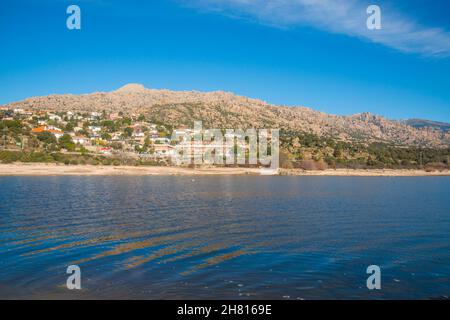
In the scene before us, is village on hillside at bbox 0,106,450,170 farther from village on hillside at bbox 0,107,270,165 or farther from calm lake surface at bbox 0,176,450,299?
calm lake surface at bbox 0,176,450,299

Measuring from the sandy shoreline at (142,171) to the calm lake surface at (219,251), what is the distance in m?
41.8

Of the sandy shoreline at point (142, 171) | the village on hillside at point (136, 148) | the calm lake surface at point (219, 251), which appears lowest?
the calm lake surface at point (219, 251)

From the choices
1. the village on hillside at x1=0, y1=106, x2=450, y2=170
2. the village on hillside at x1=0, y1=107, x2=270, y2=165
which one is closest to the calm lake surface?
the village on hillside at x1=0, y1=107, x2=270, y2=165

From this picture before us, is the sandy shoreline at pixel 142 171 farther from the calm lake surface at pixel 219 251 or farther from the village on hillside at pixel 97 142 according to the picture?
the calm lake surface at pixel 219 251

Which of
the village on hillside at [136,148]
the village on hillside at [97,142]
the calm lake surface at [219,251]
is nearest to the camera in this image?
the calm lake surface at [219,251]

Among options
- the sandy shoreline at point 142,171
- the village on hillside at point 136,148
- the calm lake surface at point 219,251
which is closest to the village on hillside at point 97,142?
the village on hillside at point 136,148

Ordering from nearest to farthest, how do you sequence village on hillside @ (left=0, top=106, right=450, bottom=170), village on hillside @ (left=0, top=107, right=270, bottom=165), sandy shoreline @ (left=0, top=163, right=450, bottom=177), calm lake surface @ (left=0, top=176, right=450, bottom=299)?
calm lake surface @ (left=0, top=176, right=450, bottom=299) → sandy shoreline @ (left=0, top=163, right=450, bottom=177) → village on hillside @ (left=0, top=107, right=270, bottom=165) → village on hillside @ (left=0, top=106, right=450, bottom=170)

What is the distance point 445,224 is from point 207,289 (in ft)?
56.3

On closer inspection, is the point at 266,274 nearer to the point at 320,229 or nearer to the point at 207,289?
the point at 207,289

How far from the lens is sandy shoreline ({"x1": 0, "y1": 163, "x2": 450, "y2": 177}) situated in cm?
6619

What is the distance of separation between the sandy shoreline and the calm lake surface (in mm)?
41819

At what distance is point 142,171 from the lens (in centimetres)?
7625

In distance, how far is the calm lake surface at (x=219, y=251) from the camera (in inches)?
439
